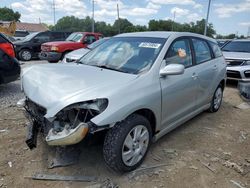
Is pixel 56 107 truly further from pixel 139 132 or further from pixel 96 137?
pixel 139 132

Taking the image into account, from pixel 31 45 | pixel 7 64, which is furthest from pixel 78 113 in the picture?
pixel 31 45

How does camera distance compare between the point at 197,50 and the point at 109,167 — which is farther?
the point at 197,50

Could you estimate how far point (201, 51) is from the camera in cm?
446

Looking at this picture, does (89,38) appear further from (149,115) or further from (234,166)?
(234,166)

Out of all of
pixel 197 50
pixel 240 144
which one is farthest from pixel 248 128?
pixel 197 50

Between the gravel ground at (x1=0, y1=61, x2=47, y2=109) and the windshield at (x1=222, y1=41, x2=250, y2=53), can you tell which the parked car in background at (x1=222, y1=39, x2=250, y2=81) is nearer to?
the windshield at (x1=222, y1=41, x2=250, y2=53)

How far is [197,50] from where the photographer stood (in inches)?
168

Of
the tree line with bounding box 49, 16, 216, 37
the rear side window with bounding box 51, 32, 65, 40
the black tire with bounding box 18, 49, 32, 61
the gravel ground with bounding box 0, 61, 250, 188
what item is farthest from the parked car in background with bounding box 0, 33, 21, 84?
the tree line with bounding box 49, 16, 216, 37

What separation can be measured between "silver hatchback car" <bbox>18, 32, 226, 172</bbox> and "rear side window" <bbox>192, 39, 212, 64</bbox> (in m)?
0.03

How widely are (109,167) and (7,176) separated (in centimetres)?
119

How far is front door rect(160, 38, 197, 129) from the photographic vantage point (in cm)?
332

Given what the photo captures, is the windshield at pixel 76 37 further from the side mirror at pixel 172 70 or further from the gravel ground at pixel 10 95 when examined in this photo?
the side mirror at pixel 172 70

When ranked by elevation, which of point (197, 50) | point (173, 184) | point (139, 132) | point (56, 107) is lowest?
point (173, 184)

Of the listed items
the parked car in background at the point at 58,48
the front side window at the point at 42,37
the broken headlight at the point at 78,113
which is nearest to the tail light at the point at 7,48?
the broken headlight at the point at 78,113
